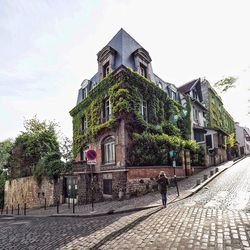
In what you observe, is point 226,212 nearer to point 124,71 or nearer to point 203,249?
point 203,249

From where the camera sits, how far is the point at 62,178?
58.3 feet

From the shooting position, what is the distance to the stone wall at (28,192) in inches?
737

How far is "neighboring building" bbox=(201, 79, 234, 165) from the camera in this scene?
81.8 feet

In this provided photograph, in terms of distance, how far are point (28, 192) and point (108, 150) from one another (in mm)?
11323

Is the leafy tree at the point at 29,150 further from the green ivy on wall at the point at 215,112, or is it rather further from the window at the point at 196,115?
the green ivy on wall at the point at 215,112

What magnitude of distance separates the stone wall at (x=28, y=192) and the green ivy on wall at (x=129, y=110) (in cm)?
424

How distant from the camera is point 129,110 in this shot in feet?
50.6

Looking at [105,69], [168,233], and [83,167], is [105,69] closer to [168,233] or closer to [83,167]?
[83,167]

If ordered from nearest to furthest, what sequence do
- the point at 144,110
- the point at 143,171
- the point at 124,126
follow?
1. the point at 143,171
2. the point at 124,126
3. the point at 144,110

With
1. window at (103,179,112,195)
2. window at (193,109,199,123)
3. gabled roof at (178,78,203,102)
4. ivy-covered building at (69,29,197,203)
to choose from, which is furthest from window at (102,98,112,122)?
window at (193,109,199,123)

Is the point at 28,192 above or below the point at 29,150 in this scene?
below

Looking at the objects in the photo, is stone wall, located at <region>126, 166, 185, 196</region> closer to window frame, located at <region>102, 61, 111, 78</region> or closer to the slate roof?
the slate roof

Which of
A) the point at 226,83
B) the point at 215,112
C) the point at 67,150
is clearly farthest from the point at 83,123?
the point at 215,112

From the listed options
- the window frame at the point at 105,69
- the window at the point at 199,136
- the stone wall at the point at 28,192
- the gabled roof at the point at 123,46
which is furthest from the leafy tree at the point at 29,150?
the window at the point at 199,136
